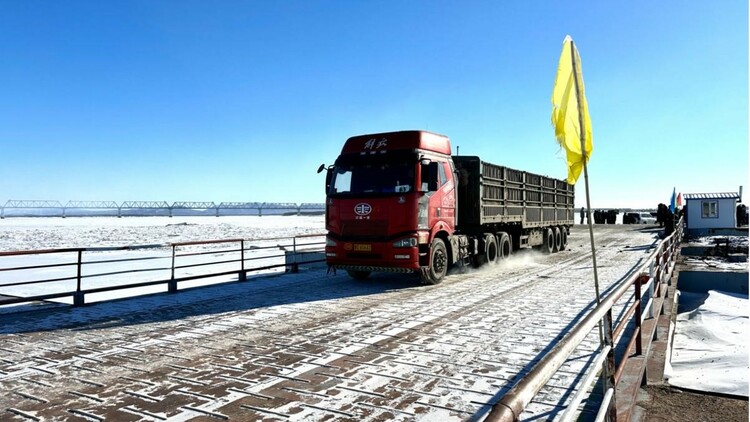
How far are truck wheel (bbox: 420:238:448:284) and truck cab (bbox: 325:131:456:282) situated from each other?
0.02m

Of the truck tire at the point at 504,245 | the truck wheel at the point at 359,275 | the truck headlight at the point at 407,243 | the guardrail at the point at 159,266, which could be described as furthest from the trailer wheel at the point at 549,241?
the truck headlight at the point at 407,243

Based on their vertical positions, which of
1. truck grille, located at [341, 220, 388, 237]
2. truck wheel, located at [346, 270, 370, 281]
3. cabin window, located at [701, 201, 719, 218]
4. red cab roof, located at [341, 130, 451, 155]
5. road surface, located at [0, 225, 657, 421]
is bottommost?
road surface, located at [0, 225, 657, 421]

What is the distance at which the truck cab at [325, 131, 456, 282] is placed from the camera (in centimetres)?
1072

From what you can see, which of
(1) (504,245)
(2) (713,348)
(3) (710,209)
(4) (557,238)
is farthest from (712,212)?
(2) (713,348)

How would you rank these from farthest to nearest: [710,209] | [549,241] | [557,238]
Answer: [710,209] → [557,238] → [549,241]

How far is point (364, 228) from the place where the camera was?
36.3ft

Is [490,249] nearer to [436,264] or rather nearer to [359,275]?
[436,264]

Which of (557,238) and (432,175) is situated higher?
(432,175)

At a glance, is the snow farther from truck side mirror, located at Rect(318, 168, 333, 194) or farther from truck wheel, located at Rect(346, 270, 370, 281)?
truck side mirror, located at Rect(318, 168, 333, 194)

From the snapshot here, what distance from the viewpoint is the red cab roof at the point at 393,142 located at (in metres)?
11.2

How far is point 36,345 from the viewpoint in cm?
650

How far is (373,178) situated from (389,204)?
87 centimetres

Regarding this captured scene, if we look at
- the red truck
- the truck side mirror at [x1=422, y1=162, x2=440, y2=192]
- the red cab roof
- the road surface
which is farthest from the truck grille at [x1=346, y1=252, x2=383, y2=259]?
the red cab roof

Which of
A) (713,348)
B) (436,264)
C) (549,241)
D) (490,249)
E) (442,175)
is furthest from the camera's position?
(549,241)
